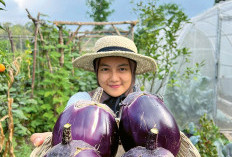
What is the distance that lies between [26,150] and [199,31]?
333cm

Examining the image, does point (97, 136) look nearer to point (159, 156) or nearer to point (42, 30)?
point (159, 156)

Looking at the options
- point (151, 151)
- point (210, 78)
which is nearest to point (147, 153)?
point (151, 151)

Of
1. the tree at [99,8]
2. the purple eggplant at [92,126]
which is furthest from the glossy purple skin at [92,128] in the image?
the tree at [99,8]

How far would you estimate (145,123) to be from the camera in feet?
2.32

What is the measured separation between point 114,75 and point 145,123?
0.64 meters

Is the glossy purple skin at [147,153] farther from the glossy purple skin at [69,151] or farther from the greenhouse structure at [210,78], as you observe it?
the greenhouse structure at [210,78]

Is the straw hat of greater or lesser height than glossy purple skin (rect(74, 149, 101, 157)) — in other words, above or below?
above

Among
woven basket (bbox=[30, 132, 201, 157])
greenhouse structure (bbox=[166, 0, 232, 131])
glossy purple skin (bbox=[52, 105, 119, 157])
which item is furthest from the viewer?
greenhouse structure (bbox=[166, 0, 232, 131])

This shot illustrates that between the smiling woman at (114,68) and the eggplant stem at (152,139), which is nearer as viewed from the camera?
the eggplant stem at (152,139)

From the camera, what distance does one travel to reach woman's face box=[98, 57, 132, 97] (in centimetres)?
134

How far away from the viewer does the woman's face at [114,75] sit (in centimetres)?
134

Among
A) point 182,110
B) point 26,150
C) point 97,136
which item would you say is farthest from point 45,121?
point 97,136

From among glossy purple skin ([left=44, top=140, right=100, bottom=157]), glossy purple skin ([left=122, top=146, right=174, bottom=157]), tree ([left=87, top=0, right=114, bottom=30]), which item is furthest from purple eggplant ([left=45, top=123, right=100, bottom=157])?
tree ([left=87, top=0, right=114, bottom=30])

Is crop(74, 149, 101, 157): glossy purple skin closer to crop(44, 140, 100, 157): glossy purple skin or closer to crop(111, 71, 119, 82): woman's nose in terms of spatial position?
crop(44, 140, 100, 157): glossy purple skin
